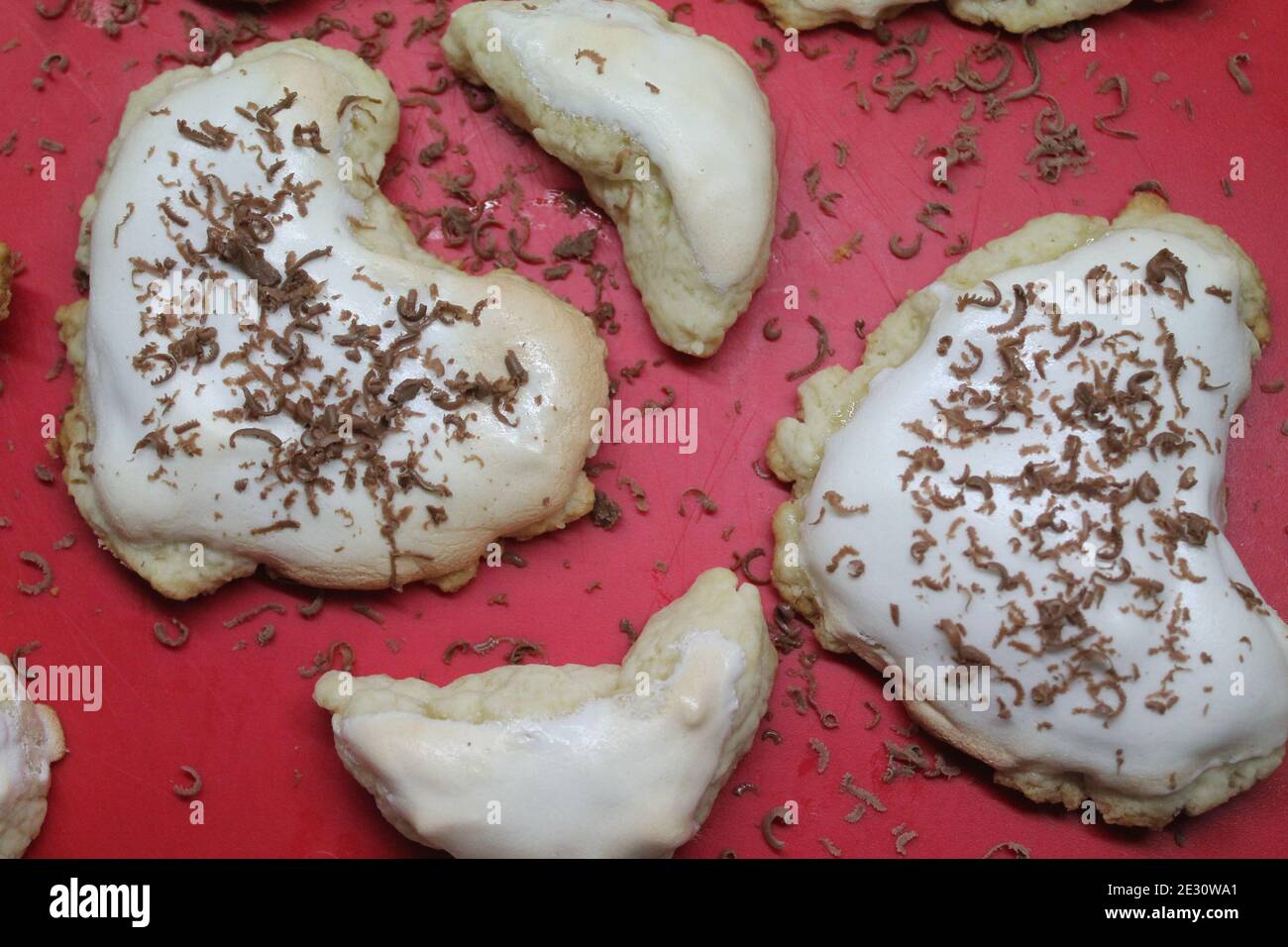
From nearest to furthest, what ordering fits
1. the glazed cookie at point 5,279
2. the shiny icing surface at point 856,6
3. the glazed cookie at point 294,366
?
the glazed cookie at point 294,366 < the glazed cookie at point 5,279 < the shiny icing surface at point 856,6

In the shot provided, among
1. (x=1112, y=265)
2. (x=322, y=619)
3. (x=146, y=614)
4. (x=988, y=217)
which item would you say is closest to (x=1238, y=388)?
(x=1112, y=265)

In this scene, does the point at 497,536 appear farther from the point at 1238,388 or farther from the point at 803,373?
the point at 1238,388

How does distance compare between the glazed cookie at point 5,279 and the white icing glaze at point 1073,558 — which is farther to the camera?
the glazed cookie at point 5,279

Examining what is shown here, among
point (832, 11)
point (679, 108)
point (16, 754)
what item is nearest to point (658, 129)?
point (679, 108)

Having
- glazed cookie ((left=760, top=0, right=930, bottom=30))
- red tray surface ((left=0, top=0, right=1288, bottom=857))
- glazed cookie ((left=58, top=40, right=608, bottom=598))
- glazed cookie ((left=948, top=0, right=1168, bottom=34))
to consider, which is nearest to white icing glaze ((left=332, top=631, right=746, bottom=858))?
red tray surface ((left=0, top=0, right=1288, bottom=857))

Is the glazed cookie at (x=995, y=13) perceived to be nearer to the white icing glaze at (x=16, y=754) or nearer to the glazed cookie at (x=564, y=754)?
the glazed cookie at (x=564, y=754)

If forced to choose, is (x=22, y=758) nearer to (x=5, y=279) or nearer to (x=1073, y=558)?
(x=5, y=279)

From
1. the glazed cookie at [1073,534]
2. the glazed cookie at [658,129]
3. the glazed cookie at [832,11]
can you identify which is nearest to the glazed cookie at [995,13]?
the glazed cookie at [832,11]
